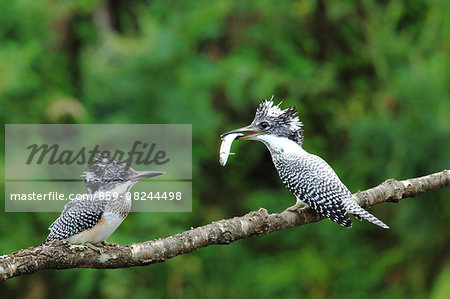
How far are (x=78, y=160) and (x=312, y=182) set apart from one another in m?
3.80

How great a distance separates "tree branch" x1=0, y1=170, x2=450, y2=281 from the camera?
232cm

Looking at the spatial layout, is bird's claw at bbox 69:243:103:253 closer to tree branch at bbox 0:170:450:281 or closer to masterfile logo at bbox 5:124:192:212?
tree branch at bbox 0:170:450:281

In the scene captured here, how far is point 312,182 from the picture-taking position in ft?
10.6

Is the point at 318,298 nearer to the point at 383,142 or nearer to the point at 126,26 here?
the point at 383,142

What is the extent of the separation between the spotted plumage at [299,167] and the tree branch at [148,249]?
117 millimetres

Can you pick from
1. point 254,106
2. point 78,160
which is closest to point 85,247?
point 78,160

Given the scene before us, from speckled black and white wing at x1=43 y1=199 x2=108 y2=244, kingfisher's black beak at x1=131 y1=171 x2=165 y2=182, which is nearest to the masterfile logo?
speckled black and white wing at x1=43 y1=199 x2=108 y2=244

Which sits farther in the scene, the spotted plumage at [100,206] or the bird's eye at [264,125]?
the bird's eye at [264,125]

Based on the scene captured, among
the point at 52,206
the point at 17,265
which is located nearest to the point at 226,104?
the point at 52,206

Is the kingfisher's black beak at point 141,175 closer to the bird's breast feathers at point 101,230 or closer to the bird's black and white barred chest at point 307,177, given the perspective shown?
the bird's breast feathers at point 101,230

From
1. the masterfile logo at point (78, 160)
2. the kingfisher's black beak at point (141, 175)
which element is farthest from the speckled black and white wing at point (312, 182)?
the masterfile logo at point (78, 160)

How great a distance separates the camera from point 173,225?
744 cm

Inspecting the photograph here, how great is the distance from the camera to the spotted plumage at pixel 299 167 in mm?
2938

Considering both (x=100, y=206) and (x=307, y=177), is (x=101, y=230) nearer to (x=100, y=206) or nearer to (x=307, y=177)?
(x=100, y=206)
